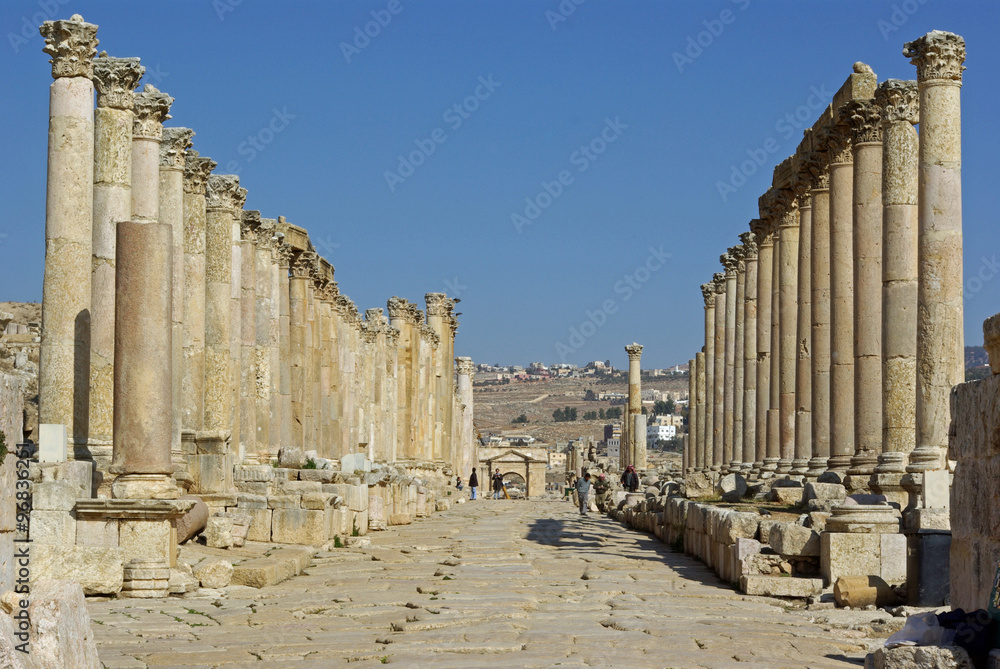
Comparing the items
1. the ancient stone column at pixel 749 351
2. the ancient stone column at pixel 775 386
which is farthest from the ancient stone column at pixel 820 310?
the ancient stone column at pixel 749 351

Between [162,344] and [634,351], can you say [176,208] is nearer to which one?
[162,344]

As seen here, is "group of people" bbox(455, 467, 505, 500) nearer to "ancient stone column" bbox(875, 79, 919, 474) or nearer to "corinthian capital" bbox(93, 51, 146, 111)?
"ancient stone column" bbox(875, 79, 919, 474)

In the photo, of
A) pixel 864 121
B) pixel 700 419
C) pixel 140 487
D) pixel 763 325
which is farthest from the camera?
pixel 700 419

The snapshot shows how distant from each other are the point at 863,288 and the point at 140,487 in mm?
13102

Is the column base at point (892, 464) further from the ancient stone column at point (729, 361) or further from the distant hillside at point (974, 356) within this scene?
the distant hillside at point (974, 356)

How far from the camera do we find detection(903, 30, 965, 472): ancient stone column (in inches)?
679

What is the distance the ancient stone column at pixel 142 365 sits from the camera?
45.1 ft

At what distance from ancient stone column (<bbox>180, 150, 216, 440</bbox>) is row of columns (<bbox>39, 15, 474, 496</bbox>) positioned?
0.07 feet

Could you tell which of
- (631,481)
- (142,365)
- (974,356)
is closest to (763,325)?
(631,481)

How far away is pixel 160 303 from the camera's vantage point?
45.9 feet

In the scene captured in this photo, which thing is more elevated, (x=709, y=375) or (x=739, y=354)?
(x=739, y=354)

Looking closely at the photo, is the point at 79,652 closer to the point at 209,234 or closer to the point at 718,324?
the point at 209,234

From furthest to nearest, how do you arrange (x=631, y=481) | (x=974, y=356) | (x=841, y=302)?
(x=974, y=356) < (x=631, y=481) < (x=841, y=302)

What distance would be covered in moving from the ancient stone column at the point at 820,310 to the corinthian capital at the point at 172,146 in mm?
12346
